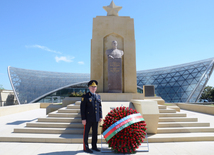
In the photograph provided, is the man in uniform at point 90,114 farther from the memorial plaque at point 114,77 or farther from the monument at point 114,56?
the memorial plaque at point 114,77

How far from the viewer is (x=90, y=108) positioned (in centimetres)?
451

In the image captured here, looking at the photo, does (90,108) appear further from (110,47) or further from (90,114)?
(110,47)

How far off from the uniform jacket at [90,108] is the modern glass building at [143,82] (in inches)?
1194

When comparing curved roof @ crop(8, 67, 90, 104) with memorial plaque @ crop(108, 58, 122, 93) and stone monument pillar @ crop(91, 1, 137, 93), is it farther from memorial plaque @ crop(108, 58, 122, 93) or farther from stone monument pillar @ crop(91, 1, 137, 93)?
memorial plaque @ crop(108, 58, 122, 93)

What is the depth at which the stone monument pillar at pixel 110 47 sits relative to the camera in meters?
11.1

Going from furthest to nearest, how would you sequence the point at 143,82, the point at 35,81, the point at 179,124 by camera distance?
1. the point at 143,82
2. the point at 35,81
3. the point at 179,124

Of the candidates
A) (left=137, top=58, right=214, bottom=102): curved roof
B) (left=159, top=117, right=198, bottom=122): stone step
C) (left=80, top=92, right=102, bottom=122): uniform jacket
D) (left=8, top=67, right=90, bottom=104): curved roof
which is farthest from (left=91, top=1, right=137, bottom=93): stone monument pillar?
(left=8, top=67, right=90, bottom=104): curved roof

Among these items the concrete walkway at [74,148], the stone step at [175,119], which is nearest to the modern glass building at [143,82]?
the stone step at [175,119]

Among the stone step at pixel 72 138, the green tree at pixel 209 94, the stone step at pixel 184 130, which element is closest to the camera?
the stone step at pixel 72 138

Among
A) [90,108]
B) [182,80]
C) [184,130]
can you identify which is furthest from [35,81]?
[184,130]

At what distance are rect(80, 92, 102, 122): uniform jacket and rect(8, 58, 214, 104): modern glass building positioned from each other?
1194 inches

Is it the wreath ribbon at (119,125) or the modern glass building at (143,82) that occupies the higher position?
the modern glass building at (143,82)

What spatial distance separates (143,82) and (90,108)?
44634 millimetres

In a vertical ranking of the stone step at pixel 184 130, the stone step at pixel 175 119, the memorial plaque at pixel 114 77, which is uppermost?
the memorial plaque at pixel 114 77
